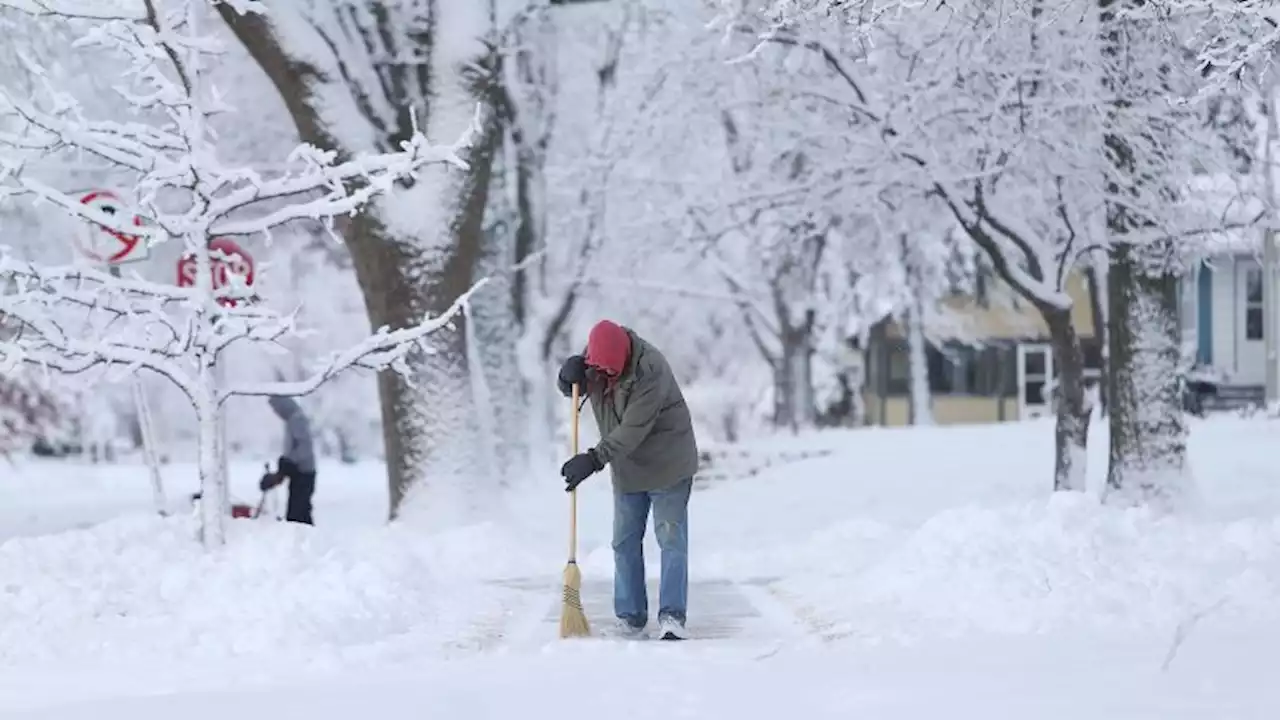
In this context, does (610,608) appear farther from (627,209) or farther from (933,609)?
(627,209)

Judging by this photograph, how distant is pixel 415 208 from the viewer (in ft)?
49.3

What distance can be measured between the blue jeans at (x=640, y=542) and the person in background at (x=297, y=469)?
691 cm

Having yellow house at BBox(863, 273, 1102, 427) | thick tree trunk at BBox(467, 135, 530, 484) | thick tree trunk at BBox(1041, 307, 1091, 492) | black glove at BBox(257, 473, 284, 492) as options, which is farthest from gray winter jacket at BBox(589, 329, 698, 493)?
yellow house at BBox(863, 273, 1102, 427)

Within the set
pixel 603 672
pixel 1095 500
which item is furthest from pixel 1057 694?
pixel 1095 500

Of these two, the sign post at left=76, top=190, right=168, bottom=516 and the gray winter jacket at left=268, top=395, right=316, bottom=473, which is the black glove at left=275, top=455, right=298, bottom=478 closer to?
the gray winter jacket at left=268, top=395, right=316, bottom=473

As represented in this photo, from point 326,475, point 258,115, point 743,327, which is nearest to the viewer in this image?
point 258,115

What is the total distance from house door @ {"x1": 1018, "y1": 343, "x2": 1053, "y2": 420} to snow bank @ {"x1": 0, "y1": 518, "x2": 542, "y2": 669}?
146 ft

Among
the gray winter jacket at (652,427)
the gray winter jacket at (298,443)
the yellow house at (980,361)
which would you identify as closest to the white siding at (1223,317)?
the yellow house at (980,361)

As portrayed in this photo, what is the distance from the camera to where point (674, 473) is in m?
8.95

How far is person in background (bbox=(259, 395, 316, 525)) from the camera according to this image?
611 inches

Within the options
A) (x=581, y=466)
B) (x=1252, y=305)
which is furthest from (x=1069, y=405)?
(x=1252, y=305)

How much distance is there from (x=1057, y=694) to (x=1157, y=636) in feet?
7.51

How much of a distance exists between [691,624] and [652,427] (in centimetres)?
140

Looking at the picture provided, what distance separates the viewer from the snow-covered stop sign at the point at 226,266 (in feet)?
35.1
